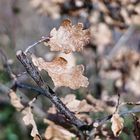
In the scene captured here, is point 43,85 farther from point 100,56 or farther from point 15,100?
point 100,56

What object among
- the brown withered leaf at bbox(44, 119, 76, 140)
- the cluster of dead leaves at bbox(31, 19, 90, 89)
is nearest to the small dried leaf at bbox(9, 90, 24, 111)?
the brown withered leaf at bbox(44, 119, 76, 140)

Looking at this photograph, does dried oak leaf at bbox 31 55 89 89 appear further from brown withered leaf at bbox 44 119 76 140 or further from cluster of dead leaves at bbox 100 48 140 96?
cluster of dead leaves at bbox 100 48 140 96

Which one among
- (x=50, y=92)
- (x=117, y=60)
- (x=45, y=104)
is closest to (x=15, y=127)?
(x=45, y=104)

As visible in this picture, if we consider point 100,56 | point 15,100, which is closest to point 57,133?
point 15,100

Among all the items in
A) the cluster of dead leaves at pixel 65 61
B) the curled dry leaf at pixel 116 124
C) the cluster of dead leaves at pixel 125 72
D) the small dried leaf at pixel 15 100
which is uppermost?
the cluster of dead leaves at pixel 125 72

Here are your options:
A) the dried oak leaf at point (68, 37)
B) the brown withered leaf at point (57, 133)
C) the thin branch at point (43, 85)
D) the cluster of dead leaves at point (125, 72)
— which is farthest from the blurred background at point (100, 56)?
the dried oak leaf at point (68, 37)

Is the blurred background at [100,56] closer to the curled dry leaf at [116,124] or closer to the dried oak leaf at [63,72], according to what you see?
the curled dry leaf at [116,124]

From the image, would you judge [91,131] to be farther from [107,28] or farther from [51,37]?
[107,28]
